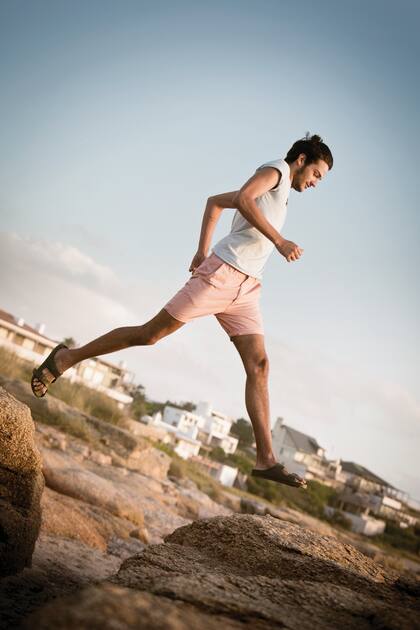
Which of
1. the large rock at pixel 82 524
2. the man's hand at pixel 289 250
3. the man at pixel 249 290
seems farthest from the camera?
the large rock at pixel 82 524

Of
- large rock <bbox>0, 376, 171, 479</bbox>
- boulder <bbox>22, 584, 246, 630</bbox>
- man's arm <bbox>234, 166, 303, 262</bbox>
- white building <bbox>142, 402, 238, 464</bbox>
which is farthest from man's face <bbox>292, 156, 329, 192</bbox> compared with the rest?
white building <bbox>142, 402, 238, 464</bbox>

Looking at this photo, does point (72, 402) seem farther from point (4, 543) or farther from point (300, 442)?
point (300, 442)

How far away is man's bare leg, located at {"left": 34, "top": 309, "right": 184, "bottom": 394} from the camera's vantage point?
3.05 m

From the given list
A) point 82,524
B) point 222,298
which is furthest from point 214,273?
point 82,524

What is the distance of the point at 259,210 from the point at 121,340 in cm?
128

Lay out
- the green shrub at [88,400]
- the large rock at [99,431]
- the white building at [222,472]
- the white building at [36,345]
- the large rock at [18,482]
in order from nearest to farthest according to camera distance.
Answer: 1. the large rock at [18,482]
2. the large rock at [99,431]
3. the green shrub at [88,400]
4. the white building at [222,472]
5. the white building at [36,345]

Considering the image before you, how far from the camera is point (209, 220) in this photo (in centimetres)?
374

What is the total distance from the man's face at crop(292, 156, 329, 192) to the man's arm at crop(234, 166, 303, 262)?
0.25 meters

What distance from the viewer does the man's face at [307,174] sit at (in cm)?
344

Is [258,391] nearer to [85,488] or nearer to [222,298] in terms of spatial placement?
[222,298]

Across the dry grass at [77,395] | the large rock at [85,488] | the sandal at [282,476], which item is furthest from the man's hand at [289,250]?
the dry grass at [77,395]

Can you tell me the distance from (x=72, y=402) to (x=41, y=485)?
478 inches

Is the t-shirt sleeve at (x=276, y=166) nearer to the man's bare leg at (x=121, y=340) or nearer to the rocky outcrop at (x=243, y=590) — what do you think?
the man's bare leg at (x=121, y=340)

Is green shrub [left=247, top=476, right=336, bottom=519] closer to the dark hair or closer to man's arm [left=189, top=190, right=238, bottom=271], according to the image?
man's arm [left=189, top=190, right=238, bottom=271]
